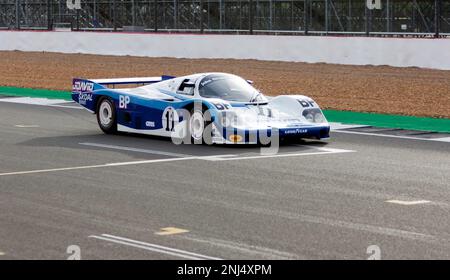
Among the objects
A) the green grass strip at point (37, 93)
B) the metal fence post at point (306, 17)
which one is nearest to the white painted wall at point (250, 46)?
A: the metal fence post at point (306, 17)

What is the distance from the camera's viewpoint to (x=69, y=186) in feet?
42.2

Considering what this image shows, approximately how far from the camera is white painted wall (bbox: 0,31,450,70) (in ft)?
102

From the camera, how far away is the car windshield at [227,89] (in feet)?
55.5

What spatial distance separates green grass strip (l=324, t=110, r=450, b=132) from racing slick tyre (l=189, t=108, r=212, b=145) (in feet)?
14.6

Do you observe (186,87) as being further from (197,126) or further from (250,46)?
(250,46)

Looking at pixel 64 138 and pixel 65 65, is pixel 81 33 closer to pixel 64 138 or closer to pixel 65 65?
pixel 65 65

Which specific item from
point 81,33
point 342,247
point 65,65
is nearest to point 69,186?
point 342,247

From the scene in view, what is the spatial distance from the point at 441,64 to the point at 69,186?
19.1 metres

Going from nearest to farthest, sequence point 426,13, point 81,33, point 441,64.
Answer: point 441,64 → point 426,13 → point 81,33

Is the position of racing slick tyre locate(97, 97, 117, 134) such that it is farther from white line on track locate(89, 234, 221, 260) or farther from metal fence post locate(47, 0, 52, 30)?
metal fence post locate(47, 0, 52, 30)

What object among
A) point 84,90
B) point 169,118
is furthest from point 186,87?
point 84,90

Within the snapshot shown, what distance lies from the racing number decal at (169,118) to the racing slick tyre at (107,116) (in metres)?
1.28

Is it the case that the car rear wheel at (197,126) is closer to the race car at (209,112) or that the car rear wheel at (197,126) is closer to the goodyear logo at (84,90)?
the race car at (209,112)

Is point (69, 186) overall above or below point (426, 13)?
below
